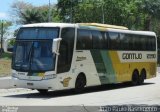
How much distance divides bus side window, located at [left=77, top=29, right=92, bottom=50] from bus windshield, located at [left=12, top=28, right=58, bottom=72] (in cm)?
168

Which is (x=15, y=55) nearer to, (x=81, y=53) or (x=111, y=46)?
(x=81, y=53)

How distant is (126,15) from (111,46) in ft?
123

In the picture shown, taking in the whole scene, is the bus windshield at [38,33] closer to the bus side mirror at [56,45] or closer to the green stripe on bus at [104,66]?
the bus side mirror at [56,45]

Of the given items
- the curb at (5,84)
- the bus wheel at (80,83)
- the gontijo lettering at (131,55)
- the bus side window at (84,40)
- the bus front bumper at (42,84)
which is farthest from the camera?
the gontijo lettering at (131,55)

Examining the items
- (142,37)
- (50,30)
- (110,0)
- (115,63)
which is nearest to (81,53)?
(50,30)

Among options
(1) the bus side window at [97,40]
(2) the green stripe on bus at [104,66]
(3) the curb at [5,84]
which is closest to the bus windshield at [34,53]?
(1) the bus side window at [97,40]

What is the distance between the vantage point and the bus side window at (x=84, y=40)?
2341 centimetres

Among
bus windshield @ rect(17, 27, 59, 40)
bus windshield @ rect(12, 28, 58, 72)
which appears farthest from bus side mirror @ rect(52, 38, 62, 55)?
bus windshield @ rect(17, 27, 59, 40)

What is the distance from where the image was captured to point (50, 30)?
22250 millimetres

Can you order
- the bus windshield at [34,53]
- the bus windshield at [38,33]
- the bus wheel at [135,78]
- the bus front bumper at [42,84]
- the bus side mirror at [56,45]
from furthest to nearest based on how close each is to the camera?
1. the bus wheel at [135,78]
2. the bus windshield at [38,33]
3. the bus windshield at [34,53]
4. the bus front bumper at [42,84]
5. the bus side mirror at [56,45]

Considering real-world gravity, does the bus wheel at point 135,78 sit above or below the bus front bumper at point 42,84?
below

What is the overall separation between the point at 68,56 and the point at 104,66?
153 inches

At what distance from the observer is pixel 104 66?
1025 inches

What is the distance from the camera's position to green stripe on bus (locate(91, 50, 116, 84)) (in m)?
25.2
